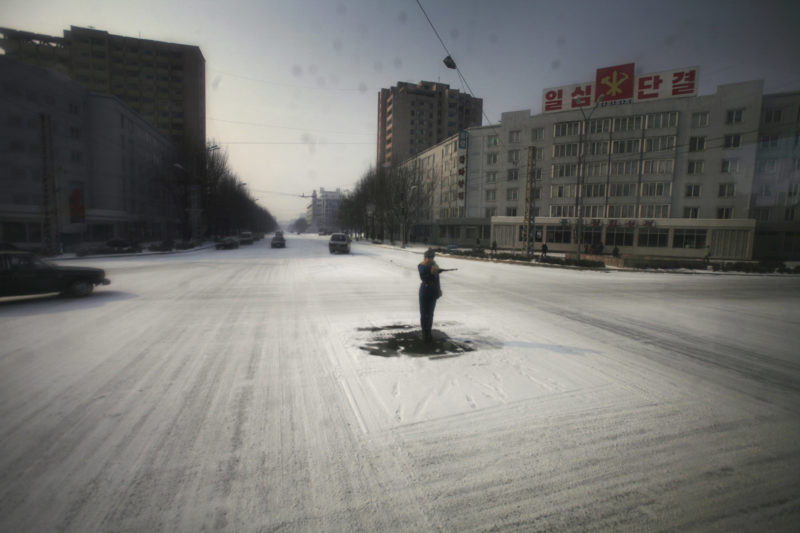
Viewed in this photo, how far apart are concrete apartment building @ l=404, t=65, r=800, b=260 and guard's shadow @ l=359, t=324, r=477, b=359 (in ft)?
104

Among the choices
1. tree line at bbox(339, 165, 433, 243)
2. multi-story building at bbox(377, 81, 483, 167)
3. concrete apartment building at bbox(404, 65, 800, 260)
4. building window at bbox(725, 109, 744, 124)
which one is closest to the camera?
concrete apartment building at bbox(404, 65, 800, 260)

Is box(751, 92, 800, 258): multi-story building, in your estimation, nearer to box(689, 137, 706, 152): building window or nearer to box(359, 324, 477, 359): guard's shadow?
box(689, 137, 706, 152): building window

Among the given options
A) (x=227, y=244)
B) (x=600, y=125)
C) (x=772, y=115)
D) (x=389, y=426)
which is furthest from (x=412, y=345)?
(x=772, y=115)

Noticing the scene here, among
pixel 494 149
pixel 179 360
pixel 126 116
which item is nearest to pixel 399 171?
pixel 494 149

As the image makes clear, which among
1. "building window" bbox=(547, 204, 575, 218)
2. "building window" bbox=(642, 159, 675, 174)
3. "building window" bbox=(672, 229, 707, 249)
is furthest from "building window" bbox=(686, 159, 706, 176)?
"building window" bbox=(547, 204, 575, 218)

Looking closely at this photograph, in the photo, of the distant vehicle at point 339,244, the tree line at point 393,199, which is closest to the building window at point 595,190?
the tree line at point 393,199

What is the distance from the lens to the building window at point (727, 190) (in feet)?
132

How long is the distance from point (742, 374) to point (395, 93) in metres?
115

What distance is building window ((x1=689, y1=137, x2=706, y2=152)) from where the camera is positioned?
41.4 m

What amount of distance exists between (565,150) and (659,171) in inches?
441

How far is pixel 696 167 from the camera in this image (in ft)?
137

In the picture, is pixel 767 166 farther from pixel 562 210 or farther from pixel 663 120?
pixel 562 210

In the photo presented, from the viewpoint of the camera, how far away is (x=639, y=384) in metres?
5.03

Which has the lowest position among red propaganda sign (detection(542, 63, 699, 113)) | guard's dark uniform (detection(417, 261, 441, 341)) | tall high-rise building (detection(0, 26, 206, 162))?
guard's dark uniform (detection(417, 261, 441, 341))
